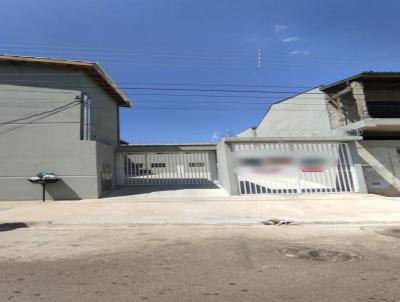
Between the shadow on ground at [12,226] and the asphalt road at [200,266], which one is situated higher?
the shadow on ground at [12,226]

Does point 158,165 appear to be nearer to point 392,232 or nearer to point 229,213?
point 229,213

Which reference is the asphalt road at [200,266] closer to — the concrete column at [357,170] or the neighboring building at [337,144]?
the neighboring building at [337,144]

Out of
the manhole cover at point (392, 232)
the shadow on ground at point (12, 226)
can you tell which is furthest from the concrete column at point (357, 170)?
the shadow on ground at point (12, 226)

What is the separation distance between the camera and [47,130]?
16.1 meters

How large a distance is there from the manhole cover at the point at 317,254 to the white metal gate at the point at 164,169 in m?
17.0

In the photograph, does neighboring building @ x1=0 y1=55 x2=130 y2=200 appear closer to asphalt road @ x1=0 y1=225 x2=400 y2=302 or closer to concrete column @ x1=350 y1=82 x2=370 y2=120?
asphalt road @ x1=0 y1=225 x2=400 y2=302

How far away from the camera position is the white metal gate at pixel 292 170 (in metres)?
17.0

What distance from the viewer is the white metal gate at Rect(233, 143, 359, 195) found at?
55.7 feet

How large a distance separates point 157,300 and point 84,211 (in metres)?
8.98

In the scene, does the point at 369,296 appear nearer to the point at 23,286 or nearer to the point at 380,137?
the point at 23,286

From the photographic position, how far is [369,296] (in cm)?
352

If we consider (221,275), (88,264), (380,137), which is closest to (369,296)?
(221,275)

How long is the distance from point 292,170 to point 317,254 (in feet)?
39.6

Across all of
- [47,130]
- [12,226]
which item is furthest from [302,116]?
[12,226]
